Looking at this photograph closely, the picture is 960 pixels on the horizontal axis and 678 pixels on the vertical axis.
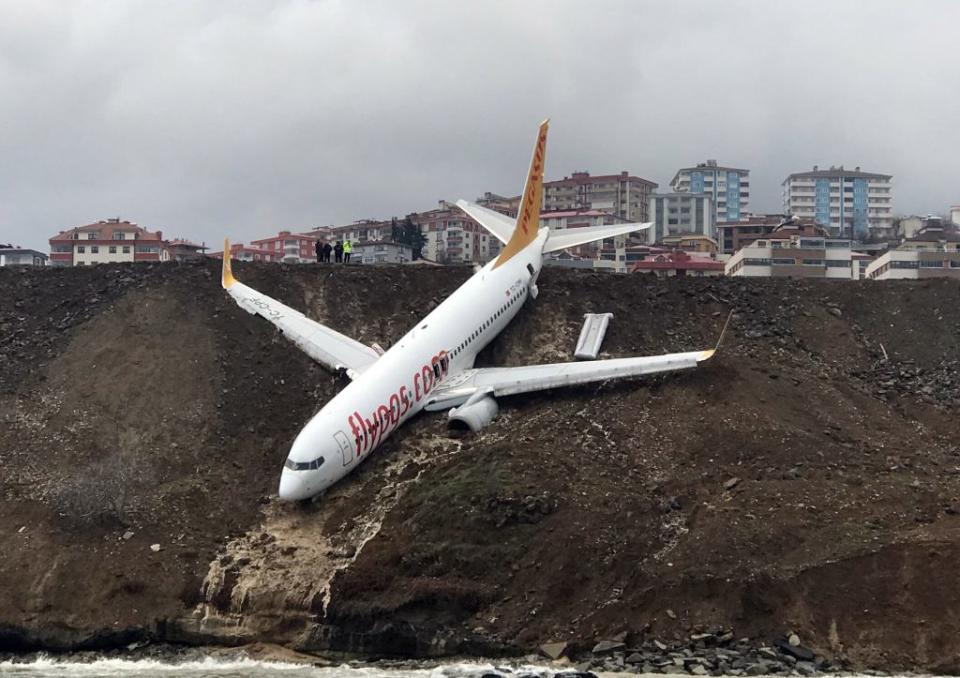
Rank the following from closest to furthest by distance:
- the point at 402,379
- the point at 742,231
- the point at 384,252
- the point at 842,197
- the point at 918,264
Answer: the point at 402,379
the point at 918,264
the point at 384,252
the point at 742,231
the point at 842,197

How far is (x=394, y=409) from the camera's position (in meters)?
36.6

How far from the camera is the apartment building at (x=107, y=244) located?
9317cm

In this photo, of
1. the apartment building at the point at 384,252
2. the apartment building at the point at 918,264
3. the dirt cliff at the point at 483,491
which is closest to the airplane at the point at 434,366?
the dirt cliff at the point at 483,491

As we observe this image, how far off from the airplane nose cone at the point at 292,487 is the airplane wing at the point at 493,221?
22.2 m

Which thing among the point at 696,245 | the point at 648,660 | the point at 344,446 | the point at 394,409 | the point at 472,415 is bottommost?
the point at 648,660

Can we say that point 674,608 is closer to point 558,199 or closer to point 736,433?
point 736,433

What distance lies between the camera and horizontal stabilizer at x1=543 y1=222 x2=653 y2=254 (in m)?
51.4

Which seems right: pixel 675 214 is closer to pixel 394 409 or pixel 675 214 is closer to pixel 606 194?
pixel 606 194

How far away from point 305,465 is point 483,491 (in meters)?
6.22

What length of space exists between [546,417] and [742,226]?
97848 millimetres

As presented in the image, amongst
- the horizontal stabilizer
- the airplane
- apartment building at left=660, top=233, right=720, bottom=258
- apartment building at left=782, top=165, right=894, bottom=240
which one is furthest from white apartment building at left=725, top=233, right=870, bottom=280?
apartment building at left=782, top=165, right=894, bottom=240

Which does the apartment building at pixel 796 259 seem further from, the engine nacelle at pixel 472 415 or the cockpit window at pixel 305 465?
the cockpit window at pixel 305 465

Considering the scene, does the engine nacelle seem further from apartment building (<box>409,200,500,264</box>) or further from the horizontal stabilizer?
apartment building (<box>409,200,500,264</box>)

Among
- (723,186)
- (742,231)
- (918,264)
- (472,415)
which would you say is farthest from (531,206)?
(723,186)
